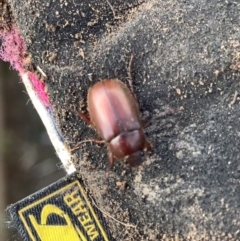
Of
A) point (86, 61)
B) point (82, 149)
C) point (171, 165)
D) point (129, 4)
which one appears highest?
point (129, 4)

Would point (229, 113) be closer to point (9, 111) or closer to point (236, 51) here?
point (236, 51)

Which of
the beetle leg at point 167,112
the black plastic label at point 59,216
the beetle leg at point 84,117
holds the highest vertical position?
the beetle leg at point 84,117

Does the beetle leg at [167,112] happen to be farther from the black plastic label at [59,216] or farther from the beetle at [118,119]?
the black plastic label at [59,216]

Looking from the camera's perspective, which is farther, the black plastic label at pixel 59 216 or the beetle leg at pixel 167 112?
the black plastic label at pixel 59 216

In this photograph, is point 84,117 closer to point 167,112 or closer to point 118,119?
point 118,119

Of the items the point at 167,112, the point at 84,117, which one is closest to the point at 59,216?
the point at 84,117

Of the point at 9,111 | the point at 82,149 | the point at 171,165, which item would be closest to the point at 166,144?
the point at 171,165

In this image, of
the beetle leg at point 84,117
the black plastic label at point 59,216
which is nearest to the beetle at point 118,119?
the beetle leg at point 84,117
